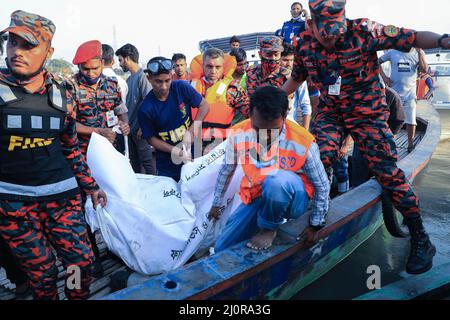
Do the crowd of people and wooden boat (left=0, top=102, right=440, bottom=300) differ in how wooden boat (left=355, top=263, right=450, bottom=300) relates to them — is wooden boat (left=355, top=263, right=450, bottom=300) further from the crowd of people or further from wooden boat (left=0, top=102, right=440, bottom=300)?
wooden boat (left=0, top=102, right=440, bottom=300)

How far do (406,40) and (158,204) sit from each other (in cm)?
196

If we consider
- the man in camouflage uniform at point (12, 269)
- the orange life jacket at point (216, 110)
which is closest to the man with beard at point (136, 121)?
the orange life jacket at point (216, 110)

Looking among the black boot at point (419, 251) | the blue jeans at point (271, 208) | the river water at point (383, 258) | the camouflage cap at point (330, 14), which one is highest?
the camouflage cap at point (330, 14)

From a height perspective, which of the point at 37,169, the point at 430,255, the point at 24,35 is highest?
the point at 24,35

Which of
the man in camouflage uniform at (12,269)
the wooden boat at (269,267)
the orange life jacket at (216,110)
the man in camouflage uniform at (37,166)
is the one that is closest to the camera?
the wooden boat at (269,267)

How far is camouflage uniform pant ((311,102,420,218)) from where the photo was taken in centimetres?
226

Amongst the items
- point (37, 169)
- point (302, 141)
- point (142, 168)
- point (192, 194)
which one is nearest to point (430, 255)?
point (302, 141)

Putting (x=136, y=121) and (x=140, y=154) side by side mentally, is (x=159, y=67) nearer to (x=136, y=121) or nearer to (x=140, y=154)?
(x=136, y=121)

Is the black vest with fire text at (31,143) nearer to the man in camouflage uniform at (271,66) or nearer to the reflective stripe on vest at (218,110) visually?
the reflective stripe on vest at (218,110)

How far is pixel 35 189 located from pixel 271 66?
257 centimetres

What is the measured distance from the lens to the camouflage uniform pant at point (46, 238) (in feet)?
5.58

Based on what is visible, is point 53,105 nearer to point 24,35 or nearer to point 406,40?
point 24,35

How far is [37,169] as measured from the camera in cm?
173

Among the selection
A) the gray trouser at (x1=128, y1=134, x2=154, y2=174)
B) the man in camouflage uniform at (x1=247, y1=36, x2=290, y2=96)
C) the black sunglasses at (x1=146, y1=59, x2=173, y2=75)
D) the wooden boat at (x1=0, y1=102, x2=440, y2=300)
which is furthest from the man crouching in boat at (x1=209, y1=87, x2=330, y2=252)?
the gray trouser at (x1=128, y1=134, x2=154, y2=174)
